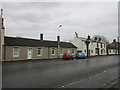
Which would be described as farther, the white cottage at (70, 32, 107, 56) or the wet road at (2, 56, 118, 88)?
the white cottage at (70, 32, 107, 56)

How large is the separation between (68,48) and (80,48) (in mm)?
8188

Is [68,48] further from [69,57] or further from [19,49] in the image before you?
[19,49]

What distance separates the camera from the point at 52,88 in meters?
5.60

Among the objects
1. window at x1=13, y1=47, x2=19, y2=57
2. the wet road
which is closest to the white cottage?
window at x1=13, y1=47, x2=19, y2=57

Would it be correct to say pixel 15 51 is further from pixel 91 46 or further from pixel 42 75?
pixel 91 46

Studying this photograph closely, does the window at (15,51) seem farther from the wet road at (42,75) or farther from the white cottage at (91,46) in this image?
the white cottage at (91,46)

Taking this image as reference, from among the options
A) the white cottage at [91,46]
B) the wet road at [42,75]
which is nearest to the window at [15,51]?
the wet road at [42,75]

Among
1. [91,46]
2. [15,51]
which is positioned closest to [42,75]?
[15,51]

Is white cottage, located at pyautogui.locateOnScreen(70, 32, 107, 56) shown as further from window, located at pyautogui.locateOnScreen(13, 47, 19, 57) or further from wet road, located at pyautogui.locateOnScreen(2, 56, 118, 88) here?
wet road, located at pyautogui.locateOnScreen(2, 56, 118, 88)

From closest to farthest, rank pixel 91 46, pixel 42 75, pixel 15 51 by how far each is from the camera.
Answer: pixel 42 75, pixel 15 51, pixel 91 46

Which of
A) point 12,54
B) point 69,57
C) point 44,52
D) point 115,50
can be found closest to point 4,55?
point 12,54

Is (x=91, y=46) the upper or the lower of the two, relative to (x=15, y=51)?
upper

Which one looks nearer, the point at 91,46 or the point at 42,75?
the point at 42,75

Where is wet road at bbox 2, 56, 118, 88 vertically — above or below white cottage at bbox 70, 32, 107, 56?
below
